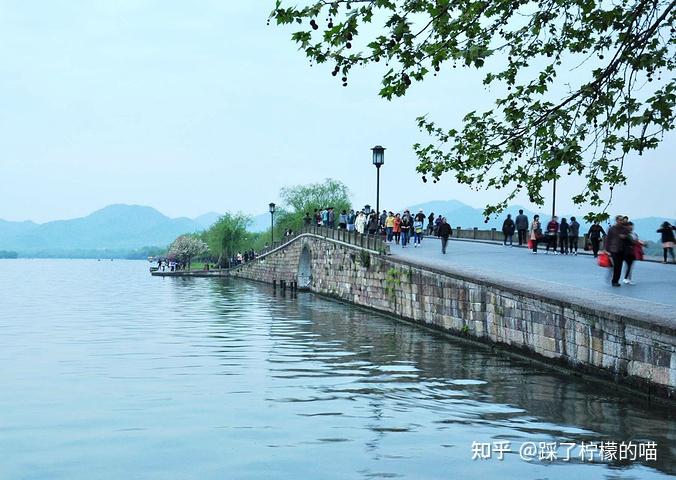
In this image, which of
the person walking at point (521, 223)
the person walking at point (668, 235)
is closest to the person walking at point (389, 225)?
the person walking at point (521, 223)

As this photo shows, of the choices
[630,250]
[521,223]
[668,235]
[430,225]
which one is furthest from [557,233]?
[430,225]

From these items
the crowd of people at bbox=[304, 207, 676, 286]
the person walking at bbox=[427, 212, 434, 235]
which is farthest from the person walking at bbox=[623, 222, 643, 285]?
the person walking at bbox=[427, 212, 434, 235]

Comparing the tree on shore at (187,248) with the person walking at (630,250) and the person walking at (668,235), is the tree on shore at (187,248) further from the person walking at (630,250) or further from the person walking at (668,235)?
the person walking at (630,250)

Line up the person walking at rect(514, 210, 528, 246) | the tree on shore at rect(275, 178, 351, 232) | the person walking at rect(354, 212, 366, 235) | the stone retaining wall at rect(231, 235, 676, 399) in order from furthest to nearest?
the tree on shore at rect(275, 178, 351, 232)
the person walking at rect(354, 212, 366, 235)
the person walking at rect(514, 210, 528, 246)
the stone retaining wall at rect(231, 235, 676, 399)

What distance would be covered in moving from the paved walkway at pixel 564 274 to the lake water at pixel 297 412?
166 cm

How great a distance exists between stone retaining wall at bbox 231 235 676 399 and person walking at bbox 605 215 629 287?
2.58 m

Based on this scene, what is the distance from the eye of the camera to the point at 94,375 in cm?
1655

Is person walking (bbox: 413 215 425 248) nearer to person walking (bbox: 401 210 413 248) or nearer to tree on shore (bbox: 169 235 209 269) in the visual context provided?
person walking (bbox: 401 210 413 248)

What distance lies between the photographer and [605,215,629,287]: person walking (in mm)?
19884

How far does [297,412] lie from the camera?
12.4 m

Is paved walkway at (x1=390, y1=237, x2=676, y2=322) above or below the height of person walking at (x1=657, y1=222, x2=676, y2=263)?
below

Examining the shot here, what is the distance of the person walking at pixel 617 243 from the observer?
19.9 meters

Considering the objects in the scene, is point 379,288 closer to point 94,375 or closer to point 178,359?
point 178,359

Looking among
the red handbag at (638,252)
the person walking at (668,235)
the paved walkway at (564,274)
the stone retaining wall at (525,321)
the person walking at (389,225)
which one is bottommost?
the stone retaining wall at (525,321)
